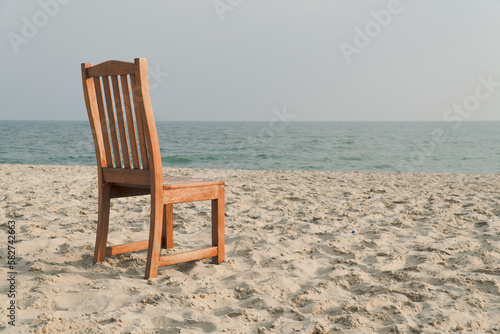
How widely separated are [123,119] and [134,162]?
0.84 ft

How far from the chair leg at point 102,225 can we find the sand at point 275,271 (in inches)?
3.4

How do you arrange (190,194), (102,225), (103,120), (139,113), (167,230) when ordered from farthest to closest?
(167,230) → (102,225) → (103,120) → (190,194) → (139,113)

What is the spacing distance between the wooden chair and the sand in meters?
0.15

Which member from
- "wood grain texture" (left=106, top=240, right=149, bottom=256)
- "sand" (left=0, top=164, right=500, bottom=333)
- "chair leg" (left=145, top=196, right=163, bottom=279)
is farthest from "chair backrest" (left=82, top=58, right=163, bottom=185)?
"sand" (left=0, top=164, right=500, bottom=333)

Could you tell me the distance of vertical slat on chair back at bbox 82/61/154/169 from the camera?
2348 millimetres

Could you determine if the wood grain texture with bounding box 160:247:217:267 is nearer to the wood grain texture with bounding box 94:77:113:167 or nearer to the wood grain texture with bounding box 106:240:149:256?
the wood grain texture with bounding box 106:240:149:256

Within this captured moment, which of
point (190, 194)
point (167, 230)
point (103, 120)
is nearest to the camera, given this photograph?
point (190, 194)

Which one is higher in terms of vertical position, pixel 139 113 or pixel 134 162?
pixel 139 113

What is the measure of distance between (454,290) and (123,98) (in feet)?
6.84

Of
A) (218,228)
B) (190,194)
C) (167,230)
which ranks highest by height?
(190,194)

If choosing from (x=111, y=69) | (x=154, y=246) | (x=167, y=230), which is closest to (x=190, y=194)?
(x=154, y=246)

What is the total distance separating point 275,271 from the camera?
256cm

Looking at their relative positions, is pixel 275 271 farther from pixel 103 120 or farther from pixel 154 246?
pixel 103 120

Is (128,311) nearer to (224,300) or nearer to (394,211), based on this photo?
(224,300)
